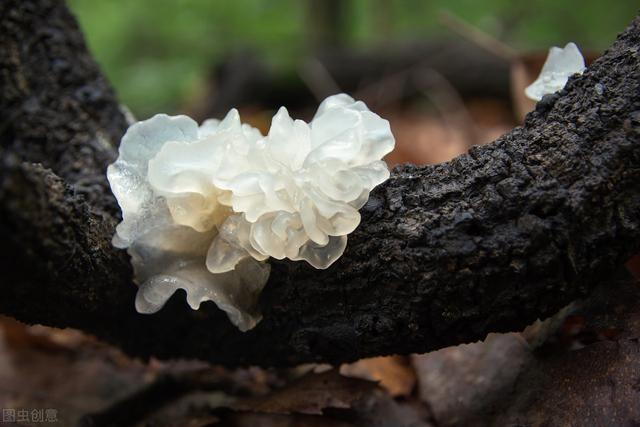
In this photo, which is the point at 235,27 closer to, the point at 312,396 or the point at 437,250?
the point at 312,396

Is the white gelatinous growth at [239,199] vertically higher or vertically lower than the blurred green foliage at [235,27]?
lower

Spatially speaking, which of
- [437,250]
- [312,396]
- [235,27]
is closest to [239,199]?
[437,250]

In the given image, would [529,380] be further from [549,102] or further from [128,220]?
[128,220]

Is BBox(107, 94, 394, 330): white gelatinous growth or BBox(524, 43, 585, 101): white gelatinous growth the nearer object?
BBox(107, 94, 394, 330): white gelatinous growth

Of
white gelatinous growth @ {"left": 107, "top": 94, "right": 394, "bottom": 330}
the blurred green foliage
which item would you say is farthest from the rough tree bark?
the blurred green foliage

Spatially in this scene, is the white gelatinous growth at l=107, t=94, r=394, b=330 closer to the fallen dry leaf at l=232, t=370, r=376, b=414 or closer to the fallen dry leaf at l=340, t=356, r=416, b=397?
the fallen dry leaf at l=232, t=370, r=376, b=414

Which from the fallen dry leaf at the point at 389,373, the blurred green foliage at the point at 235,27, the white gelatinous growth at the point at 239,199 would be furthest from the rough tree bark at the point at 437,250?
the blurred green foliage at the point at 235,27

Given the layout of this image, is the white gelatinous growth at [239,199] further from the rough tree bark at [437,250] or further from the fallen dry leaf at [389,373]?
the fallen dry leaf at [389,373]
